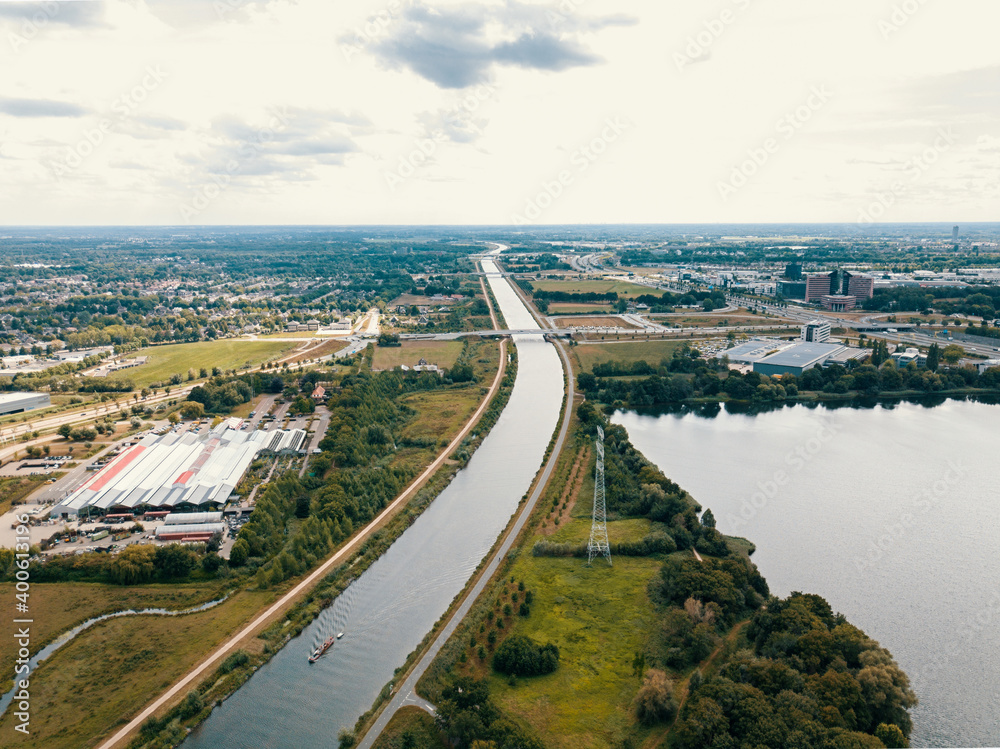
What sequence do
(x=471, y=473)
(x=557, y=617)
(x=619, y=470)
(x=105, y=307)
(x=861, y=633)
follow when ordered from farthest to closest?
(x=105, y=307), (x=471, y=473), (x=619, y=470), (x=557, y=617), (x=861, y=633)

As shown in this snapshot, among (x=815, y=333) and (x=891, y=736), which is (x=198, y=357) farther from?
(x=891, y=736)

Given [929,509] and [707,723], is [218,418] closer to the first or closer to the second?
[707,723]

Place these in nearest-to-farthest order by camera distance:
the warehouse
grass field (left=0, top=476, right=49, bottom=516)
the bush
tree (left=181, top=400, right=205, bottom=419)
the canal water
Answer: the canal water
the bush
the warehouse
grass field (left=0, top=476, right=49, bottom=516)
tree (left=181, top=400, right=205, bottom=419)

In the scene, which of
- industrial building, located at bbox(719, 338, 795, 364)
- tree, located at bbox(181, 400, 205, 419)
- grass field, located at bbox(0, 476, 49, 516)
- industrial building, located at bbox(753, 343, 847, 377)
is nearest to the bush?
grass field, located at bbox(0, 476, 49, 516)

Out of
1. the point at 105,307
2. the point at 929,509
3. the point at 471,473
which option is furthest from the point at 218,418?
the point at 105,307

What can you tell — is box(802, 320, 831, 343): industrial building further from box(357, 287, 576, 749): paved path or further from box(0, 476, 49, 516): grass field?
box(0, 476, 49, 516): grass field

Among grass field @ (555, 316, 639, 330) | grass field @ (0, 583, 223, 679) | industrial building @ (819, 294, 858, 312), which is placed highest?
industrial building @ (819, 294, 858, 312)
